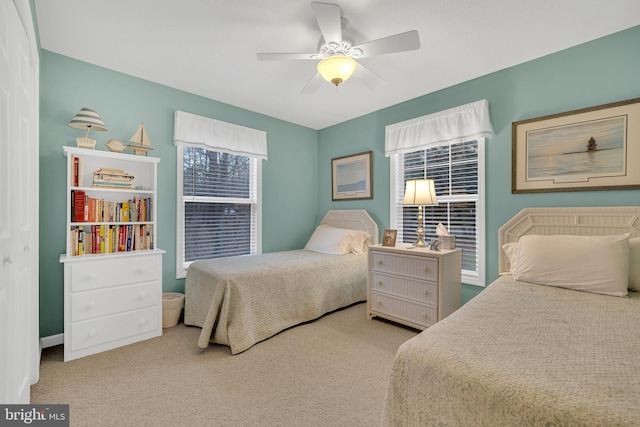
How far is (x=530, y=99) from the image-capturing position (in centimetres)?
258

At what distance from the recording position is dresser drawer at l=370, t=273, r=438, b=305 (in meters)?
2.59

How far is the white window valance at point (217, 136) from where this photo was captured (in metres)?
3.12

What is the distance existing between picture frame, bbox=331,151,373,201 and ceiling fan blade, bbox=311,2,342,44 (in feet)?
6.65

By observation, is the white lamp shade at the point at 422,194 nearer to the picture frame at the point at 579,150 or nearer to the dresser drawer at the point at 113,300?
the picture frame at the point at 579,150

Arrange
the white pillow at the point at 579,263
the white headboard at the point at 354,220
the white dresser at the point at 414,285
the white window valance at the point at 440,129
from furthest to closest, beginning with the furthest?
1. the white headboard at the point at 354,220
2. the white window valance at the point at 440,129
3. the white dresser at the point at 414,285
4. the white pillow at the point at 579,263

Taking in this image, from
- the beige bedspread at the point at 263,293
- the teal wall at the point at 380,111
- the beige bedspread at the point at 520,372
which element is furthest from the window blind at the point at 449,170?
the beige bedspread at the point at 520,372

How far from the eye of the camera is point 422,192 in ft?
9.57

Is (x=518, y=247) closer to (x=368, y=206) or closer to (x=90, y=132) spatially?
(x=368, y=206)

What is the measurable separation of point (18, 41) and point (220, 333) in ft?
7.08

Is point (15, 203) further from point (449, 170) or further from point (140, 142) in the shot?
point (449, 170)

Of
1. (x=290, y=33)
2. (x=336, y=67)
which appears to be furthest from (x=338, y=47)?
(x=290, y=33)

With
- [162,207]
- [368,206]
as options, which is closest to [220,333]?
[162,207]

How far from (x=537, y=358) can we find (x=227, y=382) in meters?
1.78

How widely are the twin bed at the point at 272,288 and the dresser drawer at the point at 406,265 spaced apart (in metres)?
0.44
